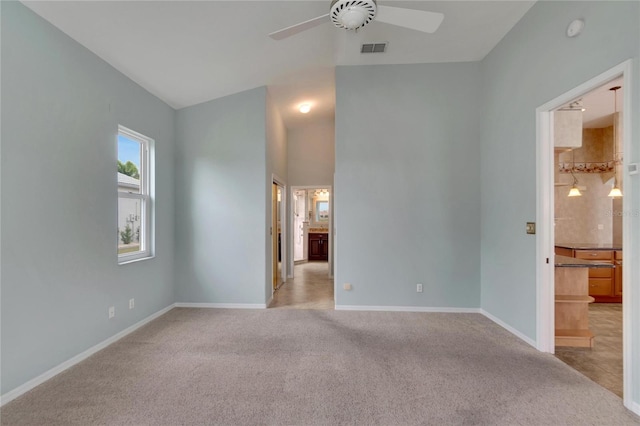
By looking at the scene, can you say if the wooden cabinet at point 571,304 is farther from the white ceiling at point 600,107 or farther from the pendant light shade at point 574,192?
the white ceiling at point 600,107

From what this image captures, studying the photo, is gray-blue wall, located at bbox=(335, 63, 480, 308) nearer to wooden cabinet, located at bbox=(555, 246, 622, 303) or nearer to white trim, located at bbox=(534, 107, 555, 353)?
white trim, located at bbox=(534, 107, 555, 353)

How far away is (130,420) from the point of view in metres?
1.75

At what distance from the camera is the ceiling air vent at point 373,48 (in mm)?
3395

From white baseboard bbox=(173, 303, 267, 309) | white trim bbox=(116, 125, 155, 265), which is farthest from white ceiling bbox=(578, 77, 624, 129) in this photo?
white trim bbox=(116, 125, 155, 265)

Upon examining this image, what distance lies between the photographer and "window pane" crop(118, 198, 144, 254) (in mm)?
3170

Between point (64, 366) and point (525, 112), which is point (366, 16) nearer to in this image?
point (525, 112)

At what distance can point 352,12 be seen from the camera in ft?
6.14

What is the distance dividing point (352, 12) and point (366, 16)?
0.39 ft

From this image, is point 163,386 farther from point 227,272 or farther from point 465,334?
point 465,334

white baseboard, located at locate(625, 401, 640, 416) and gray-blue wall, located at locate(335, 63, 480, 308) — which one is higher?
gray-blue wall, located at locate(335, 63, 480, 308)

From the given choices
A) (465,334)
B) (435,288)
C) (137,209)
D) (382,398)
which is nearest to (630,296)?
(465,334)

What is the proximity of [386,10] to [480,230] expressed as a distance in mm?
2959

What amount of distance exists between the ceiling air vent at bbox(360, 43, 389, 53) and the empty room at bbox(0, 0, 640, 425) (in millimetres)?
49

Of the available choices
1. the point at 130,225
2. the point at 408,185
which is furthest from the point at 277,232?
the point at 408,185
